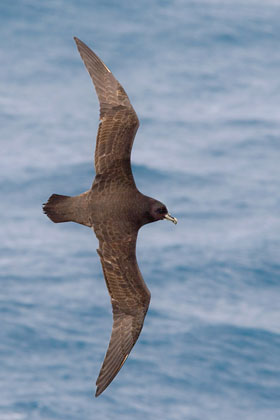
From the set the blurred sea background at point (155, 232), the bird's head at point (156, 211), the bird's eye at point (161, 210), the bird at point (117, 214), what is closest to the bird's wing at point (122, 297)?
the bird at point (117, 214)

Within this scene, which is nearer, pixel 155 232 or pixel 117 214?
pixel 117 214

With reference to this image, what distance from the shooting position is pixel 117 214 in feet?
57.3

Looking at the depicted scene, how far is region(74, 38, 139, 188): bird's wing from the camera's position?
17594mm

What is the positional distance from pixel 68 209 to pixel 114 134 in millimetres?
1356

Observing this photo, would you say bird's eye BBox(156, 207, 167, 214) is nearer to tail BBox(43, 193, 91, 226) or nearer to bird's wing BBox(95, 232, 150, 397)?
bird's wing BBox(95, 232, 150, 397)

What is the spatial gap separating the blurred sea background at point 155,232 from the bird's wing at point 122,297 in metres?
24.4

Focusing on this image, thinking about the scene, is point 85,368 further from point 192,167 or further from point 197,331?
point 192,167

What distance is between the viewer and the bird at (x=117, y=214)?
17.5 metres

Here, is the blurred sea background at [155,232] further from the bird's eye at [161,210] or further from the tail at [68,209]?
the tail at [68,209]

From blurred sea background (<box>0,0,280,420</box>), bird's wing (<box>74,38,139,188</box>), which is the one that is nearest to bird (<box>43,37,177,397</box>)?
bird's wing (<box>74,38,139,188</box>)

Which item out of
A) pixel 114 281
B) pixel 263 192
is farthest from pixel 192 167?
pixel 114 281

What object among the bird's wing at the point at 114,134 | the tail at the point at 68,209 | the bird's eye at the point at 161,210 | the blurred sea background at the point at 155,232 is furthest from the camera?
the blurred sea background at the point at 155,232

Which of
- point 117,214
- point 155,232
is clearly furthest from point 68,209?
point 155,232

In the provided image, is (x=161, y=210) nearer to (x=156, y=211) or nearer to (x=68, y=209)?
(x=156, y=211)
